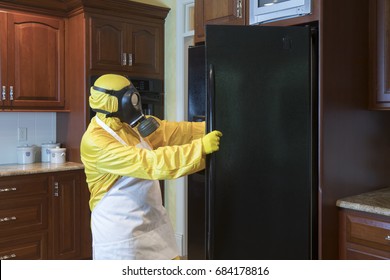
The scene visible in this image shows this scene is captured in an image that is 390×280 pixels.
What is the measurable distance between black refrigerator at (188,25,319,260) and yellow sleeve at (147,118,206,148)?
1.30 feet

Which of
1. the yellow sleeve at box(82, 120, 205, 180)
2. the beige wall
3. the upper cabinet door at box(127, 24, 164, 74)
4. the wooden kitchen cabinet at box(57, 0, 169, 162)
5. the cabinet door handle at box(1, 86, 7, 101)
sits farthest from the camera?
the beige wall

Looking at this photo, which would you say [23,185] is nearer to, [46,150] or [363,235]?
[46,150]

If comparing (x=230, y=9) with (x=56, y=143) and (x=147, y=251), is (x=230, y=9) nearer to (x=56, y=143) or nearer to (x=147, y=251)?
(x=147, y=251)

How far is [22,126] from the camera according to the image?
3727mm

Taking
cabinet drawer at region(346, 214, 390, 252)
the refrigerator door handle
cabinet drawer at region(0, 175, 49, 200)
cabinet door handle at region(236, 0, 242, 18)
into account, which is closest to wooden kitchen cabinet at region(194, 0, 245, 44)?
cabinet door handle at region(236, 0, 242, 18)

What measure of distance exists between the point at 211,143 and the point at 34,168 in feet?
6.64

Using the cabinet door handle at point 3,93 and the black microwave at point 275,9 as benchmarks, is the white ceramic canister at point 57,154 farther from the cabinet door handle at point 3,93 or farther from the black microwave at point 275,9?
the black microwave at point 275,9

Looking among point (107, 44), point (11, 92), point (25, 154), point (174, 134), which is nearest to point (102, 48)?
point (107, 44)

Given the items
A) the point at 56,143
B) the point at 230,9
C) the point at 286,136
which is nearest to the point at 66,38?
the point at 56,143

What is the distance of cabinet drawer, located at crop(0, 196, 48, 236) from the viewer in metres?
3.12

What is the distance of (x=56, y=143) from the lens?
3.82 meters

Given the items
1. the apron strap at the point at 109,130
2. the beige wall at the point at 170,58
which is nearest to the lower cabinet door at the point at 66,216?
the beige wall at the point at 170,58

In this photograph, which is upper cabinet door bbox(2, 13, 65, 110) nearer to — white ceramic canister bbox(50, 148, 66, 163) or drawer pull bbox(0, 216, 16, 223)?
white ceramic canister bbox(50, 148, 66, 163)
